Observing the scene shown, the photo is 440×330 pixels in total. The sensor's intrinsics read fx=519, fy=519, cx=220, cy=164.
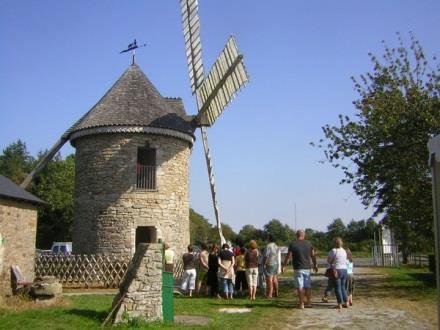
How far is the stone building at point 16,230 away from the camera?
14806 millimetres

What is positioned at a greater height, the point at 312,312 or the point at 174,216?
the point at 174,216

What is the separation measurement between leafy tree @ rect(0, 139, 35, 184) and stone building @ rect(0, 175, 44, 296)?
38.9m

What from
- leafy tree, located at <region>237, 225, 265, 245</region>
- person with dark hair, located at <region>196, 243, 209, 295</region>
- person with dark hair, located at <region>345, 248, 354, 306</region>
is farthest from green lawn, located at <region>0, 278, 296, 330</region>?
leafy tree, located at <region>237, 225, 265, 245</region>

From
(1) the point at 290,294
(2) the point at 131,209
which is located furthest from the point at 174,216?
(1) the point at 290,294

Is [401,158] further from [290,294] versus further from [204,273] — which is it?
[204,273]

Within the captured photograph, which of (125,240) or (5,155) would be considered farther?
(5,155)

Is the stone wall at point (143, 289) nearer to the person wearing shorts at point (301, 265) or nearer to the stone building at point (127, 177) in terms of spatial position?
the person wearing shorts at point (301, 265)

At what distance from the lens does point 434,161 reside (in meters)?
6.05

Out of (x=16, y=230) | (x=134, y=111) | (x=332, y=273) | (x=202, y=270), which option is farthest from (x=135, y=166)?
(x=332, y=273)

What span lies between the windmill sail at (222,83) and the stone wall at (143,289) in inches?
458

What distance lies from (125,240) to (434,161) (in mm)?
15820

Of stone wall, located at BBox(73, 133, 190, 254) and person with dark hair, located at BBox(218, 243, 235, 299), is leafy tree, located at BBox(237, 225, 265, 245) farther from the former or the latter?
person with dark hair, located at BBox(218, 243, 235, 299)

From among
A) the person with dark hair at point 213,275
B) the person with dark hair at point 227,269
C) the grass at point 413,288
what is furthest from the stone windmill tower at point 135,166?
the grass at point 413,288

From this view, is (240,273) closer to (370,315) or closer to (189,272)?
(189,272)
